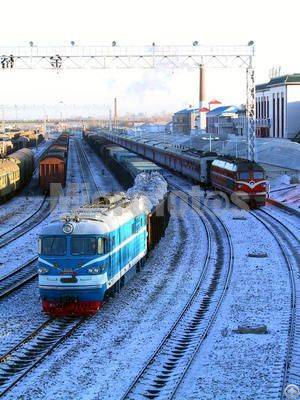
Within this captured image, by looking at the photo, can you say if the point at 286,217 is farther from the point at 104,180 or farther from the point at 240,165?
the point at 104,180

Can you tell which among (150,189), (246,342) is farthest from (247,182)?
(246,342)

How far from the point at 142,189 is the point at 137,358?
714 inches

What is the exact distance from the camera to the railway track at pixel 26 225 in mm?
33444

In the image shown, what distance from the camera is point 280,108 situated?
95875 millimetres

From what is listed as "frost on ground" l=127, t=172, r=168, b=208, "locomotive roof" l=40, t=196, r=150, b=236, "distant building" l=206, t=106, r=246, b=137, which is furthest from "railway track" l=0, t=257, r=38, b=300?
"distant building" l=206, t=106, r=246, b=137

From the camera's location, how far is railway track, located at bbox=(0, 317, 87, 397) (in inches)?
564

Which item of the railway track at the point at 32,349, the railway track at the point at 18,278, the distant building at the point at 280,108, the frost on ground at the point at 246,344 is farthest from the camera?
the distant building at the point at 280,108

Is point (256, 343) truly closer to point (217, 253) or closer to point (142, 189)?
point (217, 253)

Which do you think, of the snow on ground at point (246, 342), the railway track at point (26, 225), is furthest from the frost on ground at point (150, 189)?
the railway track at point (26, 225)

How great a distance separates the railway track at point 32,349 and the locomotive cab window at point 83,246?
1.83 metres

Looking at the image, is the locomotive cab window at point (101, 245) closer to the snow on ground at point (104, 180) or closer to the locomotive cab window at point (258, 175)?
the locomotive cab window at point (258, 175)

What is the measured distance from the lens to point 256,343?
53.8 ft

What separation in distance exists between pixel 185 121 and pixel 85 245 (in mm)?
173543

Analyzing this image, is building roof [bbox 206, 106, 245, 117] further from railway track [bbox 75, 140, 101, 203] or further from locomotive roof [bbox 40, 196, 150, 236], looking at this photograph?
locomotive roof [bbox 40, 196, 150, 236]
